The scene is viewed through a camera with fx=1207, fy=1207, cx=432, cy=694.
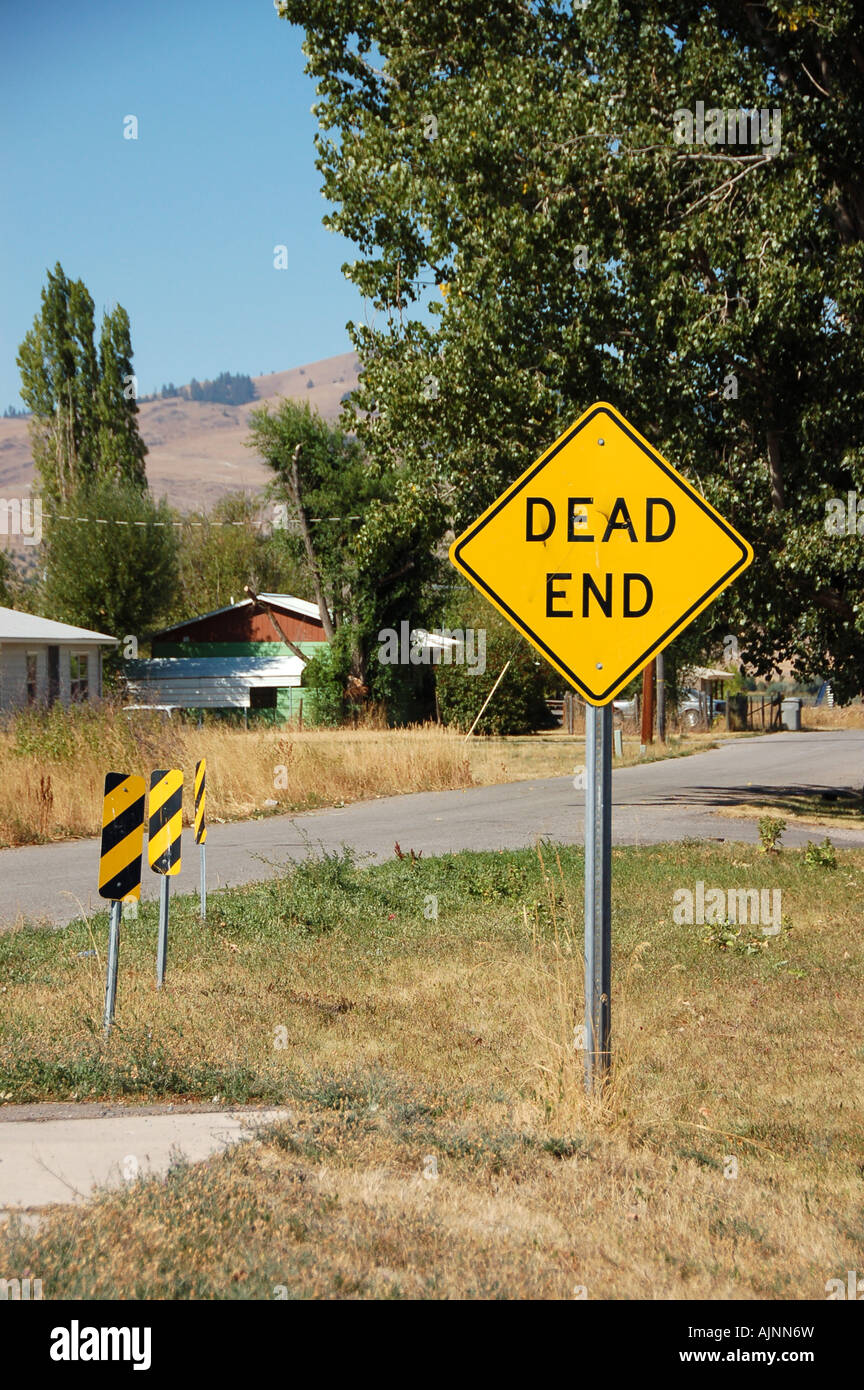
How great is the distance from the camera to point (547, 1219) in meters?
4.13

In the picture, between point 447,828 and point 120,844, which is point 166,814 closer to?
point 120,844

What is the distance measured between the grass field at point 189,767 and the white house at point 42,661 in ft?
42.2

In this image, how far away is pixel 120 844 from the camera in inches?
271

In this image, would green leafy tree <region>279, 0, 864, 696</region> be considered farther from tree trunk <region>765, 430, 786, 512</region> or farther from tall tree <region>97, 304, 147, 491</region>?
tall tree <region>97, 304, 147, 491</region>

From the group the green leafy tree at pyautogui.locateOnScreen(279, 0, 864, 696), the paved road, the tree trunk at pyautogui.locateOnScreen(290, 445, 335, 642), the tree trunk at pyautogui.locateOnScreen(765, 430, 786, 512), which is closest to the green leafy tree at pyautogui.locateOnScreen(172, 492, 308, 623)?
the tree trunk at pyautogui.locateOnScreen(290, 445, 335, 642)

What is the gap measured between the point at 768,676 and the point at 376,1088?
13.1 metres

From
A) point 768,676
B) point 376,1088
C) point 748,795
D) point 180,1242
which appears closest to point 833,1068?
point 376,1088

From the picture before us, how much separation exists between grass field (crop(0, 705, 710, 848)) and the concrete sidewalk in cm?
1077

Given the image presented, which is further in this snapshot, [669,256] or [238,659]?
[238,659]

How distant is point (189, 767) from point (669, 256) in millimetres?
10251

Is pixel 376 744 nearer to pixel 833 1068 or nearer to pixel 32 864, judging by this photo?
pixel 32 864

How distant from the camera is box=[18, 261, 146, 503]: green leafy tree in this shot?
55125mm

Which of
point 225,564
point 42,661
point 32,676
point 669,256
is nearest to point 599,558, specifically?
point 669,256

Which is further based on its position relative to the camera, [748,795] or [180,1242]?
[748,795]
